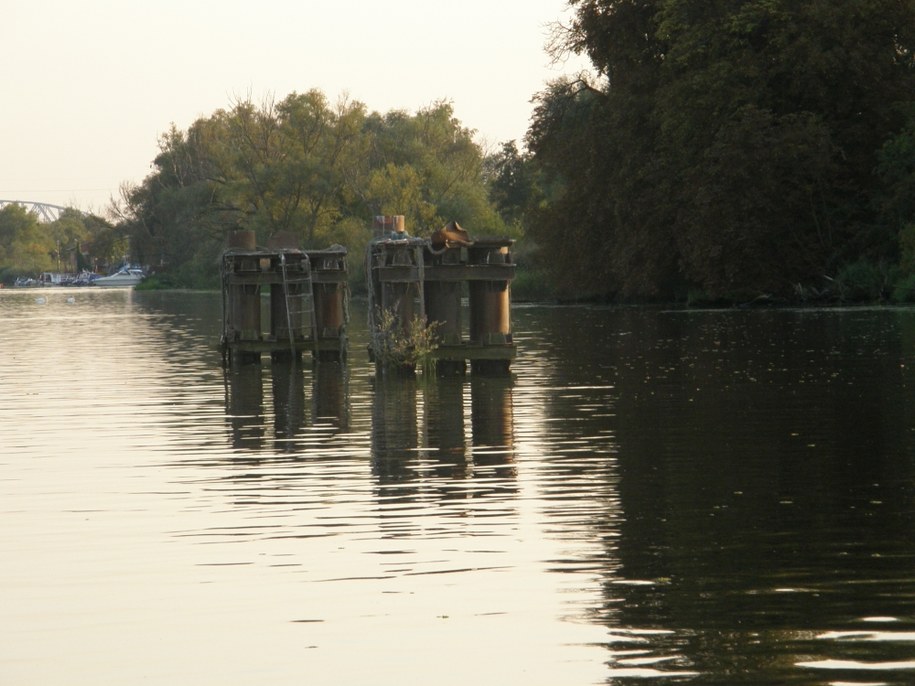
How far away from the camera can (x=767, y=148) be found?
5897 centimetres

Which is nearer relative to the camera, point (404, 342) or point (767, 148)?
point (404, 342)

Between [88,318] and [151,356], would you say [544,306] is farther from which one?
[151,356]

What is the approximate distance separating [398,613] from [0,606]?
2.75 metres

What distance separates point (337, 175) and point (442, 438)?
9071cm

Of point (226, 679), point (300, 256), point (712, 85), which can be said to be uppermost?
point (712, 85)

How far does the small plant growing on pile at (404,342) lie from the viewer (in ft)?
101

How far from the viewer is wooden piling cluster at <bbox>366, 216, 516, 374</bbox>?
99.0 ft

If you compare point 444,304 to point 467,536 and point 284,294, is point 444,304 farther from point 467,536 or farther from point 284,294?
point 467,536

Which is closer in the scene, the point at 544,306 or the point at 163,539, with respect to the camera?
the point at 163,539

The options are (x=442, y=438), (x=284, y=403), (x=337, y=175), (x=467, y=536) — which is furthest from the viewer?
(x=337, y=175)

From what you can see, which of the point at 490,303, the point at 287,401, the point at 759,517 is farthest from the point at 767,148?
the point at 759,517

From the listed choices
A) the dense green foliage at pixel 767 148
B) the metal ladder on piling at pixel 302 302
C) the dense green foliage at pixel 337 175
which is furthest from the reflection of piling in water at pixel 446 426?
the dense green foliage at pixel 337 175

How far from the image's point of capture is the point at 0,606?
1068cm

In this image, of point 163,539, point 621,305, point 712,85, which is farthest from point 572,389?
point 621,305
